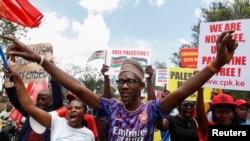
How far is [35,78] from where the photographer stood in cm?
499

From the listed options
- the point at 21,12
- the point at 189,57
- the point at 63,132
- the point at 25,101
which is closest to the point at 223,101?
the point at 63,132

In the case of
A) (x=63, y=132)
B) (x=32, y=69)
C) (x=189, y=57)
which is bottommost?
(x=63, y=132)

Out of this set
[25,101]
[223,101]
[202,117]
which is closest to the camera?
[25,101]

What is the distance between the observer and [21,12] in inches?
187

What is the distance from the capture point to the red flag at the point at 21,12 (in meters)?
4.73

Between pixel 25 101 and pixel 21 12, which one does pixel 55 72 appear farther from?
pixel 21 12

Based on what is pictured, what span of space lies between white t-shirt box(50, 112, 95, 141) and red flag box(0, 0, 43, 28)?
1496 mm

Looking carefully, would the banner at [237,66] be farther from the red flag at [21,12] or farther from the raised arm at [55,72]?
the red flag at [21,12]

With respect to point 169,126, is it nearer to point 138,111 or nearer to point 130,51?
point 138,111

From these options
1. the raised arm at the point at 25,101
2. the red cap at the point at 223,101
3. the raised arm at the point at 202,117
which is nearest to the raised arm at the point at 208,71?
the raised arm at the point at 202,117

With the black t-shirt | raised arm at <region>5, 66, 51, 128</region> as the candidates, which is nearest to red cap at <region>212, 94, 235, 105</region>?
the black t-shirt

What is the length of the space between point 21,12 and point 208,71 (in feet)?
9.67

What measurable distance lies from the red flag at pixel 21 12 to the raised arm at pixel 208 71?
2.56 m

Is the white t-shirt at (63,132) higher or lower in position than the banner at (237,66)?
lower
